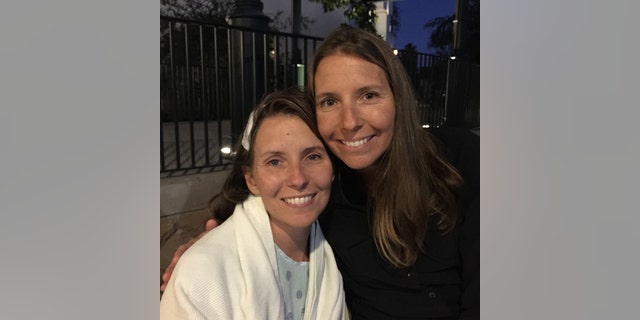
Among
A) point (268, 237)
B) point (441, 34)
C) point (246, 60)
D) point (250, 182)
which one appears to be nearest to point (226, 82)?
point (246, 60)

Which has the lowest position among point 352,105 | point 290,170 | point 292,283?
point 292,283

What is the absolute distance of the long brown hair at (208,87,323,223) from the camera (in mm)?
812

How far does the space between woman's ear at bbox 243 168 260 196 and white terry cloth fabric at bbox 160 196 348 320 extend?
0.01m

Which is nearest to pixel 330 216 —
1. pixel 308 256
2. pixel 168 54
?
pixel 308 256

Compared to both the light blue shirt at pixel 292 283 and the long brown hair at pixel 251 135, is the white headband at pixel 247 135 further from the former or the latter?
the light blue shirt at pixel 292 283

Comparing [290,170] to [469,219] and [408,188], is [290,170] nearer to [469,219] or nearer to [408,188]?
[408,188]

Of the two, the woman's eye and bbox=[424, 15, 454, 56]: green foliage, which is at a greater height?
bbox=[424, 15, 454, 56]: green foliage

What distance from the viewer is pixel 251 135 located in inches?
32.4

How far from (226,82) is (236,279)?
362 mm

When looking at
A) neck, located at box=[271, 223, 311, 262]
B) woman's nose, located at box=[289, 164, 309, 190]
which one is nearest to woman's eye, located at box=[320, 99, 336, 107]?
woman's nose, located at box=[289, 164, 309, 190]

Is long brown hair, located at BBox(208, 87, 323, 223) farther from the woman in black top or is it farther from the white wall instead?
the white wall

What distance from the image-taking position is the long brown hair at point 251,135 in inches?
32.0

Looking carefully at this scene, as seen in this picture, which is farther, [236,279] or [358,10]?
[358,10]

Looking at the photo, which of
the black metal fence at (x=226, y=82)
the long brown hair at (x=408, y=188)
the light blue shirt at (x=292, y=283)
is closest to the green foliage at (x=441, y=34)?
the black metal fence at (x=226, y=82)
